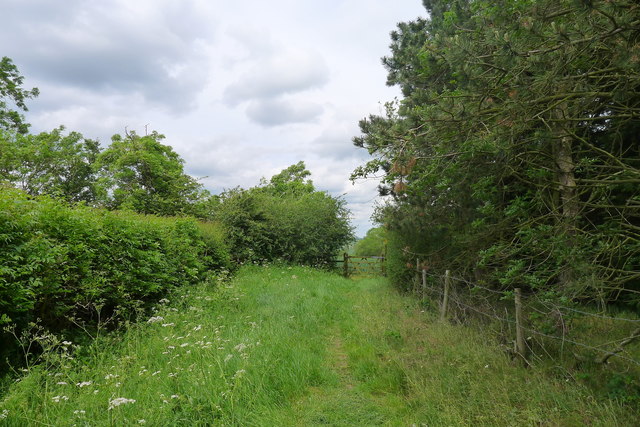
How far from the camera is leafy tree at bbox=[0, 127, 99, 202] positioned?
70.6ft

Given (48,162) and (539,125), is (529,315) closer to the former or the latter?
(539,125)

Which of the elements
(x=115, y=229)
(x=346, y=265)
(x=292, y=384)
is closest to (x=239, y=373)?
(x=292, y=384)

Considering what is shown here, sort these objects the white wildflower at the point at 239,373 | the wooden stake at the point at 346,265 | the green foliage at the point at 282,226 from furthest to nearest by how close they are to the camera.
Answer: the wooden stake at the point at 346,265 → the green foliage at the point at 282,226 → the white wildflower at the point at 239,373

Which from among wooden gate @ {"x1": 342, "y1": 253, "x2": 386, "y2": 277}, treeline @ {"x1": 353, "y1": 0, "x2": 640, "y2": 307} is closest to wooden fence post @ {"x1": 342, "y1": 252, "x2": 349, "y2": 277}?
wooden gate @ {"x1": 342, "y1": 253, "x2": 386, "y2": 277}

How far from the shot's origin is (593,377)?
11.8 feet

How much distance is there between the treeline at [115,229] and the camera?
3910 mm

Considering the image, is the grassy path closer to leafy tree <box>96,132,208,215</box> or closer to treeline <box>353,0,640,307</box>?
treeline <box>353,0,640,307</box>

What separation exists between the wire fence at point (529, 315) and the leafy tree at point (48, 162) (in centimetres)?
2178

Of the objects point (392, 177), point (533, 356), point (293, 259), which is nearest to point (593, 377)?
point (533, 356)

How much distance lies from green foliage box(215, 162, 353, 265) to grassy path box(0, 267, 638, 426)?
30.1ft

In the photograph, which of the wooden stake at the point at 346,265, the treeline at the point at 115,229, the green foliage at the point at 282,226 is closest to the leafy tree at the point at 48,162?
the treeline at the point at 115,229

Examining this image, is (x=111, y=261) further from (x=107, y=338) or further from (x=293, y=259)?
(x=293, y=259)

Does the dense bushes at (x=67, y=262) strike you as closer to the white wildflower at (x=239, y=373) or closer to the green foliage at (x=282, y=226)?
the white wildflower at (x=239, y=373)

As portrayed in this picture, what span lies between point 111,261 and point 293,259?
12.3 metres
